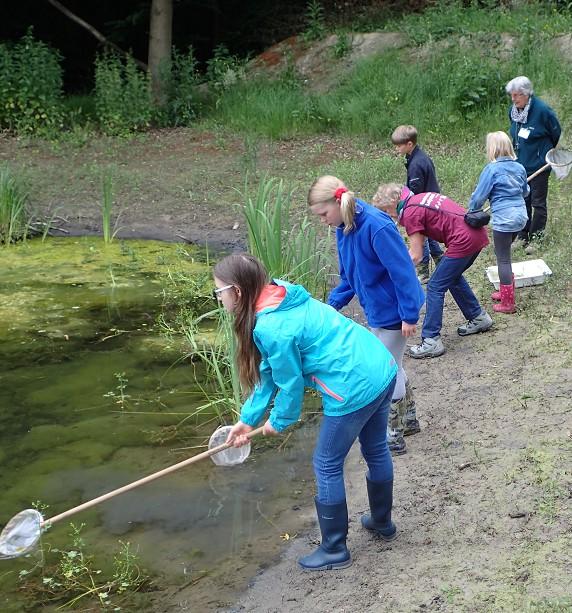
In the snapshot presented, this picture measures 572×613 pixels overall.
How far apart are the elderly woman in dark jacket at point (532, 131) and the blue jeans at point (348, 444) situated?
4053 mm

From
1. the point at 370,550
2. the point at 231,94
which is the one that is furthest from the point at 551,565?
the point at 231,94

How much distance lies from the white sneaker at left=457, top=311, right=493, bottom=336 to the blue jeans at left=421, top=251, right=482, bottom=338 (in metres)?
0.03

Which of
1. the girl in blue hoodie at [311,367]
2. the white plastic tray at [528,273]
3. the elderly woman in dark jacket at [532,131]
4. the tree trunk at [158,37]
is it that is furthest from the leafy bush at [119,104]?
the girl in blue hoodie at [311,367]

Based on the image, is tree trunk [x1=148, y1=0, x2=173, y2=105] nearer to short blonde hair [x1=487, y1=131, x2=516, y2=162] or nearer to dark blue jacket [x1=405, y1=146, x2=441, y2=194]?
dark blue jacket [x1=405, y1=146, x2=441, y2=194]

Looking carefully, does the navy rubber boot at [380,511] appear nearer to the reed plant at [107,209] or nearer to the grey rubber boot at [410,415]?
the grey rubber boot at [410,415]

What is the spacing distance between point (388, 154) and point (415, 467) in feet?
23.5

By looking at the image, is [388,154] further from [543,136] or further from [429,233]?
[429,233]

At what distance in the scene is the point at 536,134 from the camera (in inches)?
275

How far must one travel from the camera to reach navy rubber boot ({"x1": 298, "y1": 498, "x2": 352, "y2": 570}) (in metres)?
3.69

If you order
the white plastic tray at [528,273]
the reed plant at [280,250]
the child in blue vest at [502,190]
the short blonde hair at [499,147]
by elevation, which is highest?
the short blonde hair at [499,147]

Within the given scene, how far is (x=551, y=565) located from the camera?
3.38 meters

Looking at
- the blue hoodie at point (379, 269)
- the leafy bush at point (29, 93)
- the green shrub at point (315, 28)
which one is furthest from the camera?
the green shrub at point (315, 28)

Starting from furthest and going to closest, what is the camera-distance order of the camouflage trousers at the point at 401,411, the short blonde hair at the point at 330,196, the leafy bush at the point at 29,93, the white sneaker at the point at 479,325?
1. the leafy bush at the point at 29,93
2. the white sneaker at the point at 479,325
3. the camouflage trousers at the point at 401,411
4. the short blonde hair at the point at 330,196

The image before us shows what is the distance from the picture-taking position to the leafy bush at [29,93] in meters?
13.2
